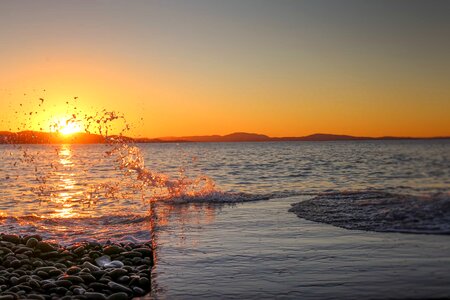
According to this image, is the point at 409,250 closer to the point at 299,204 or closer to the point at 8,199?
the point at 299,204

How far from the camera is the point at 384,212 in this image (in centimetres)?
1220

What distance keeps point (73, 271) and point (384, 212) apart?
7.25 meters

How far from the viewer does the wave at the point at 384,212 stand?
10.2 metres

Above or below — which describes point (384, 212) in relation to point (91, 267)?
above

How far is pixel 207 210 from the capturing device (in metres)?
14.6

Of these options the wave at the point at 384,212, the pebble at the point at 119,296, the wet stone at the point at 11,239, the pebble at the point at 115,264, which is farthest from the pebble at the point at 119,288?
the wet stone at the point at 11,239

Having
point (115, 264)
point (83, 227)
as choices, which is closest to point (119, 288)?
point (115, 264)

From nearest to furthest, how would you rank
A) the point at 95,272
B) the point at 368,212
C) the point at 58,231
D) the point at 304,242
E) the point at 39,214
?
the point at 95,272, the point at 304,242, the point at 368,212, the point at 58,231, the point at 39,214

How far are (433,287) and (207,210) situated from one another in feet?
29.9

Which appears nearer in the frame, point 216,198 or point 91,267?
point 91,267

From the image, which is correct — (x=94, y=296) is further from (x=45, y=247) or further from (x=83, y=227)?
(x=83, y=227)

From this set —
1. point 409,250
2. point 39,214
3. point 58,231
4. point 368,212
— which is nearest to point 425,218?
point 368,212

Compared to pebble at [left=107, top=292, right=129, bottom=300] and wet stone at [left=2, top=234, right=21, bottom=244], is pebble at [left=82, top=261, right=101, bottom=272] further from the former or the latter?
wet stone at [left=2, top=234, right=21, bottom=244]

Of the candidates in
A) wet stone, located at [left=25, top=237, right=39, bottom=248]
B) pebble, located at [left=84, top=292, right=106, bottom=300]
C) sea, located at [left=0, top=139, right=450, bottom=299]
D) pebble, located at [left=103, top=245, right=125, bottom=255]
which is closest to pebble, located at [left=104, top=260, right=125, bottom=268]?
sea, located at [left=0, top=139, right=450, bottom=299]
